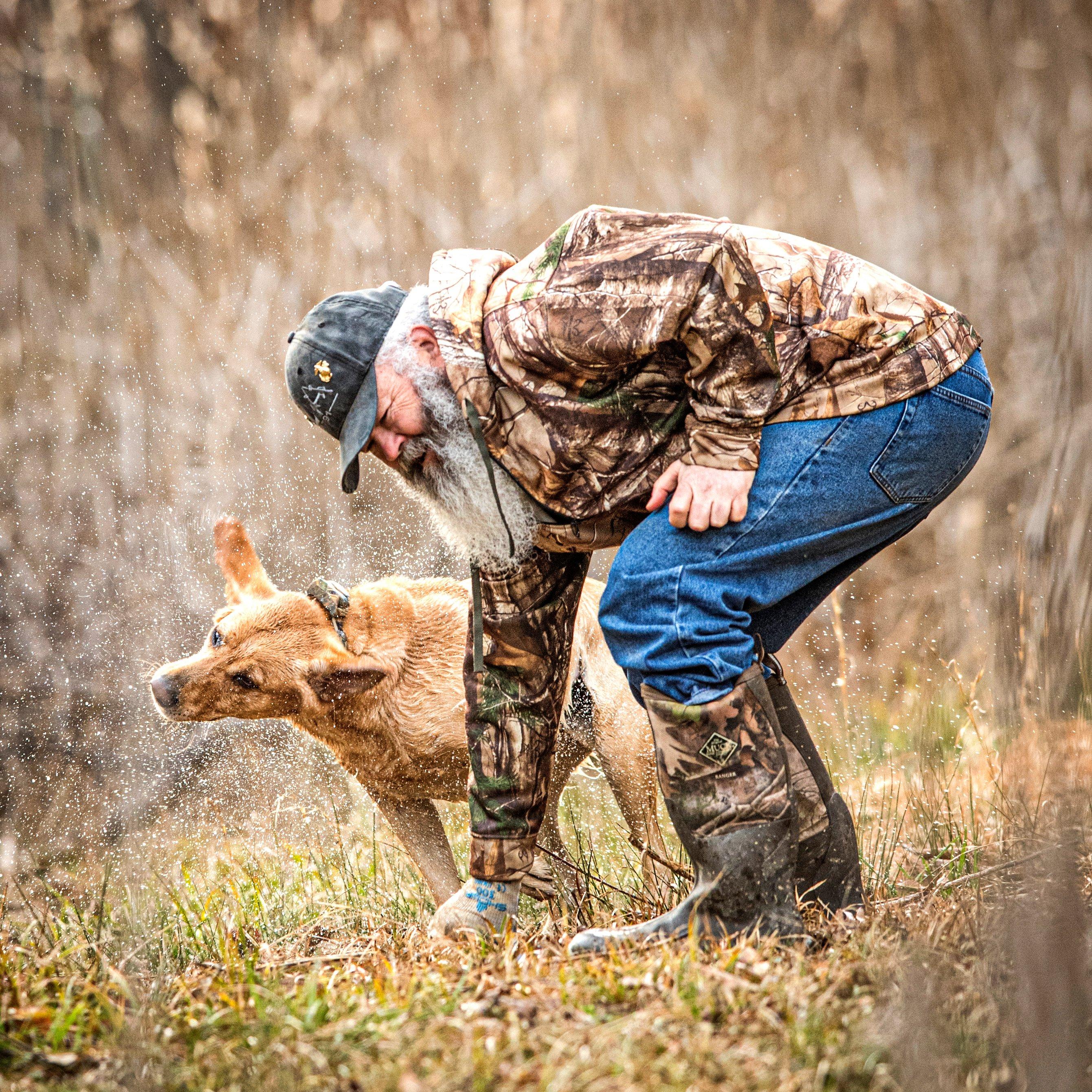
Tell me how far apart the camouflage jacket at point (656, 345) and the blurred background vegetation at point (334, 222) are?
3093 millimetres

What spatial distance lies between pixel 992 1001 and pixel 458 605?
270 cm

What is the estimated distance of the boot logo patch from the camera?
86.3 inches

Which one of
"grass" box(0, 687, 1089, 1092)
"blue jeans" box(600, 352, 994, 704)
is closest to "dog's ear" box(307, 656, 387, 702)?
"grass" box(0, 687, 1089, 1092)

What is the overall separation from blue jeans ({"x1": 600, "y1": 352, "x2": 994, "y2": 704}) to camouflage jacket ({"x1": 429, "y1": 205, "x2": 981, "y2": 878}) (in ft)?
0.21

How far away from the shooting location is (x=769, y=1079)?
5.21ft

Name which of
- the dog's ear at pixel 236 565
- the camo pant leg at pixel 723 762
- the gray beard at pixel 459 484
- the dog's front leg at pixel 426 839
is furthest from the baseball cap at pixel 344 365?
the dog's front leg at pixel 426 839

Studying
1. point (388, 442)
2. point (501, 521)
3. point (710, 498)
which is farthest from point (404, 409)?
point (710, 498)

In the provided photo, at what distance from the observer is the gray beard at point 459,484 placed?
2438 mm

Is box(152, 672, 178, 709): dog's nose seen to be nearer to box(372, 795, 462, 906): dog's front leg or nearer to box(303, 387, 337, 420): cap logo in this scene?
box(372, 795, 462, 906): dog's front leg

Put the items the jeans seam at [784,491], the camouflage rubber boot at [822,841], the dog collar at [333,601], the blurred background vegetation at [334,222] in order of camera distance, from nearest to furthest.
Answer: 1. the jeans seam at [784,491]
2. the camouflage rubber boot at [822,841]
3. the dog collar at [333,601]
4. the blurred background vegetation at [334,222]

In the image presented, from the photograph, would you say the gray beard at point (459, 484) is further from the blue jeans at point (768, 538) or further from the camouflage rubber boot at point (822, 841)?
the camouflage rubber boot at point (822, 841)

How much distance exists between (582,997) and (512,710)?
0.94 meters

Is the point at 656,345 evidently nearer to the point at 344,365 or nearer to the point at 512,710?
the point at 344,365

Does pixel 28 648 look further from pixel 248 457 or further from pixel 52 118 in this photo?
pixel 52 118
